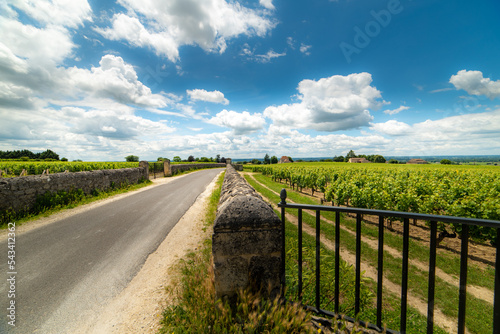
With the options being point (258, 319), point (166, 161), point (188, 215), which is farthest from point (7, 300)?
point (166, 161)

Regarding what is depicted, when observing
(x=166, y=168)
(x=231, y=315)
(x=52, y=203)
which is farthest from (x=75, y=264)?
(x=166, y=168)

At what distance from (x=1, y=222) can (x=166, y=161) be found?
18.0 metres

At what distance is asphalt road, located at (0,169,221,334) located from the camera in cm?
277

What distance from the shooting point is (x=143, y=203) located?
29.9ft

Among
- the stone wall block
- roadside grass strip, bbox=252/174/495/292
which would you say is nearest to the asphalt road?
the stone wall block

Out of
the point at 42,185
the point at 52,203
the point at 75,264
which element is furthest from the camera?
the point at 52,203

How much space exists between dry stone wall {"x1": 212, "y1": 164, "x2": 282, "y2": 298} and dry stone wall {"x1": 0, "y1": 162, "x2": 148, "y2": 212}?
8.79 m

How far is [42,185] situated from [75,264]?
20.3 feet

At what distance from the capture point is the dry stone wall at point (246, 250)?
220cm

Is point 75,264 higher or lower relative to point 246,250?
lower

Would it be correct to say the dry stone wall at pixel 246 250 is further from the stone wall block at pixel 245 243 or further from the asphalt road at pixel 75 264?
the asphalt road at pixel 75 264

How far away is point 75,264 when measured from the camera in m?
3.95

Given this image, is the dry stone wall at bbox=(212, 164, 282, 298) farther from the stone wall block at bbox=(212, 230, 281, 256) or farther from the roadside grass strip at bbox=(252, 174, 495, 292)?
the roadside grass strip at bbox=(252, 174, 495, 292)

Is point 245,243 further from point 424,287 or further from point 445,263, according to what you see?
point 445,263
